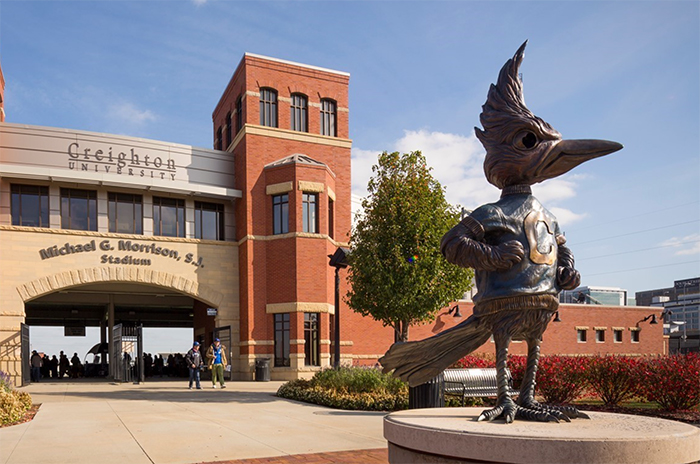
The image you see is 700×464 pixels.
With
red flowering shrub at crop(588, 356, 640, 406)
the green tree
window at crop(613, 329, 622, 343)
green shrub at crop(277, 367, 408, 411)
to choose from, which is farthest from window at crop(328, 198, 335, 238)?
window at crop(613, 329, 622, 343)

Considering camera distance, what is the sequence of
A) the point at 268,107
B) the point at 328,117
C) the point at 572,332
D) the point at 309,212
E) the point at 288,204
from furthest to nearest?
the point at 572,332, the point at 328,117, the point at 268,107, the point at 288,204, the point at 309,212

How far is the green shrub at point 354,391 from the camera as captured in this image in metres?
13.5

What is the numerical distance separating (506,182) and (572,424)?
2.36 metres

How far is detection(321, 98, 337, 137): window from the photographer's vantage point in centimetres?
2973

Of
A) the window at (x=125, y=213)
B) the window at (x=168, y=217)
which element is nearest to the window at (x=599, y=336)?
the window at (x=168, y=217)

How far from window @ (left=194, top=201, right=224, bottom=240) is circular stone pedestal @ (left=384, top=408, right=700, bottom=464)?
23896mm

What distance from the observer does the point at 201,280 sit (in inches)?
1074

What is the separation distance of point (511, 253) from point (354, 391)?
31.4ft

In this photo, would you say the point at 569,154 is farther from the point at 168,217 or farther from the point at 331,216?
the point at 168,217

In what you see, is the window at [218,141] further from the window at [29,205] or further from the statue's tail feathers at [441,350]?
the statue's tail feathers at [441,350]

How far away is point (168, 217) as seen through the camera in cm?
2750

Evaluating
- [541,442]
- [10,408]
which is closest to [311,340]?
[10,408]

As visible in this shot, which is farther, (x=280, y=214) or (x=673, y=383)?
(x=280, y=214)

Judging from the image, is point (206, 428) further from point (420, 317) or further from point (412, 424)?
point (420, 317)
